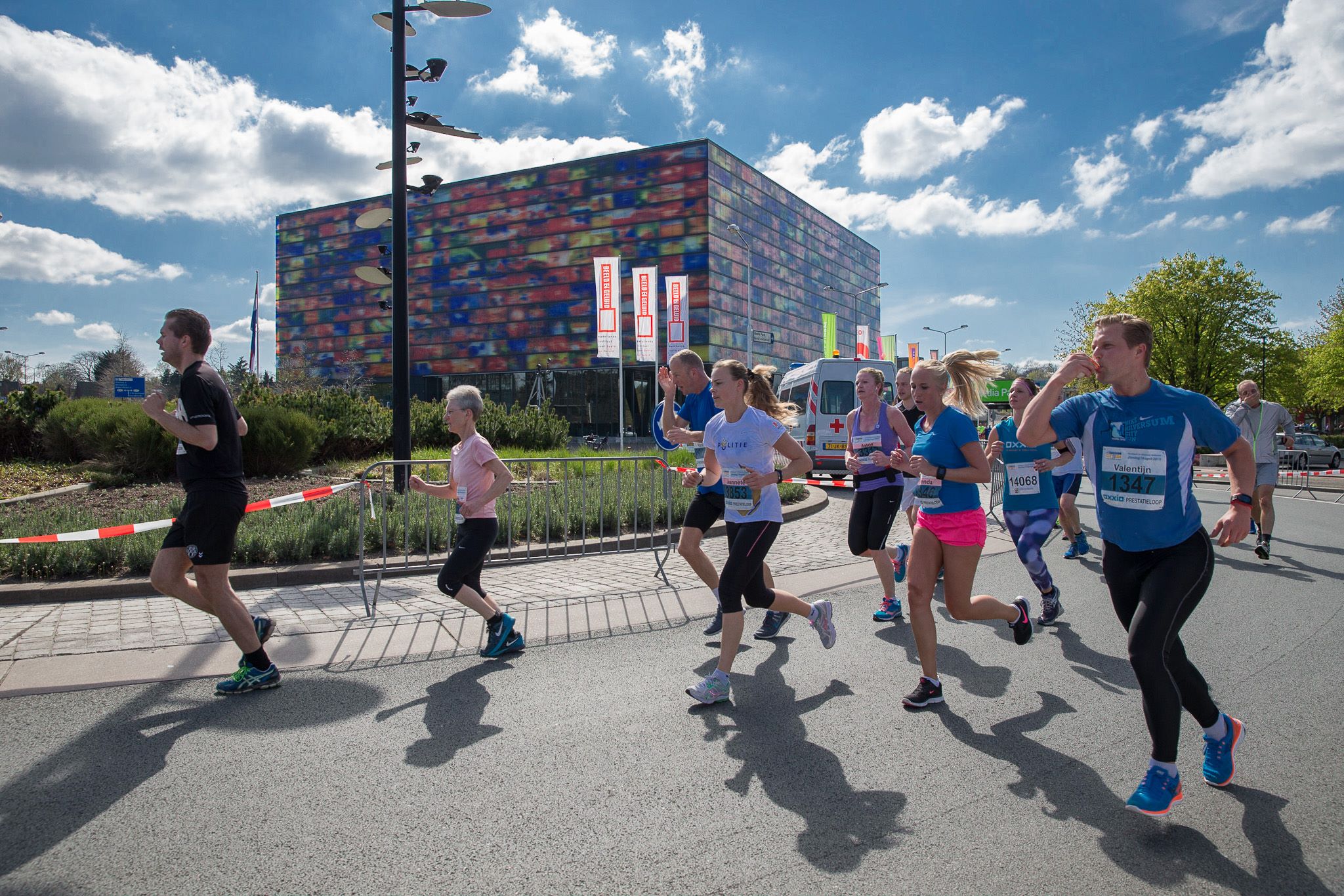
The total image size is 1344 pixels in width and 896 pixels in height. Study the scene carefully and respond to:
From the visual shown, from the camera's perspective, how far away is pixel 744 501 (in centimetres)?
437

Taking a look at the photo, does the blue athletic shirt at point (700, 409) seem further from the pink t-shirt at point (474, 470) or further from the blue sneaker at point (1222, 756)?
the blue sneaker at point (1222, 756)

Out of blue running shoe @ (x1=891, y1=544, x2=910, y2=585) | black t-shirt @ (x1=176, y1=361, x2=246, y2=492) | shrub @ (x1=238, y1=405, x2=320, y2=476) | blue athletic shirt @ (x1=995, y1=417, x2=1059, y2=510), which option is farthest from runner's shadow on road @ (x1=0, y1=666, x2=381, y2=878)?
shrub @ (x1=238, y1=405, x2=320, y2=476)

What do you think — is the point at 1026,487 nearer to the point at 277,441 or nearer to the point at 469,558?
the point at 469,558

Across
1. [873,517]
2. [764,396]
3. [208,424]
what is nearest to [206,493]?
[208,424]

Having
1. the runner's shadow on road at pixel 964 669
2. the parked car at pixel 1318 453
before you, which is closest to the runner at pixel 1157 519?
the runner's shadow on road at pixel 964 669

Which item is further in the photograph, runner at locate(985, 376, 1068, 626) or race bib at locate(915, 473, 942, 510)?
runner at locate(985, 376, 1068, 626)

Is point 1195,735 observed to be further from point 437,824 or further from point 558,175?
point 558,175

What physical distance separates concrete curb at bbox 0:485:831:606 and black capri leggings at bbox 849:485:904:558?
964 millimetres

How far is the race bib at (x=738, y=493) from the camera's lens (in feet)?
14.3

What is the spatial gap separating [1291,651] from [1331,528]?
891 cm

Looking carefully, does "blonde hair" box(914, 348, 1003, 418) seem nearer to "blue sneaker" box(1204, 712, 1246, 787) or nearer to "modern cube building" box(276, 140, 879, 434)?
"blue sneaker" box(1204, 712, 1246, 787)

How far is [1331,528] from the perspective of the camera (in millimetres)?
11812

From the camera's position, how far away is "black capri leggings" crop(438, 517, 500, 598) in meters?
4.87

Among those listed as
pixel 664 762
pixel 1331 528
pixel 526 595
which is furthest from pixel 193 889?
pixel 1331 528
